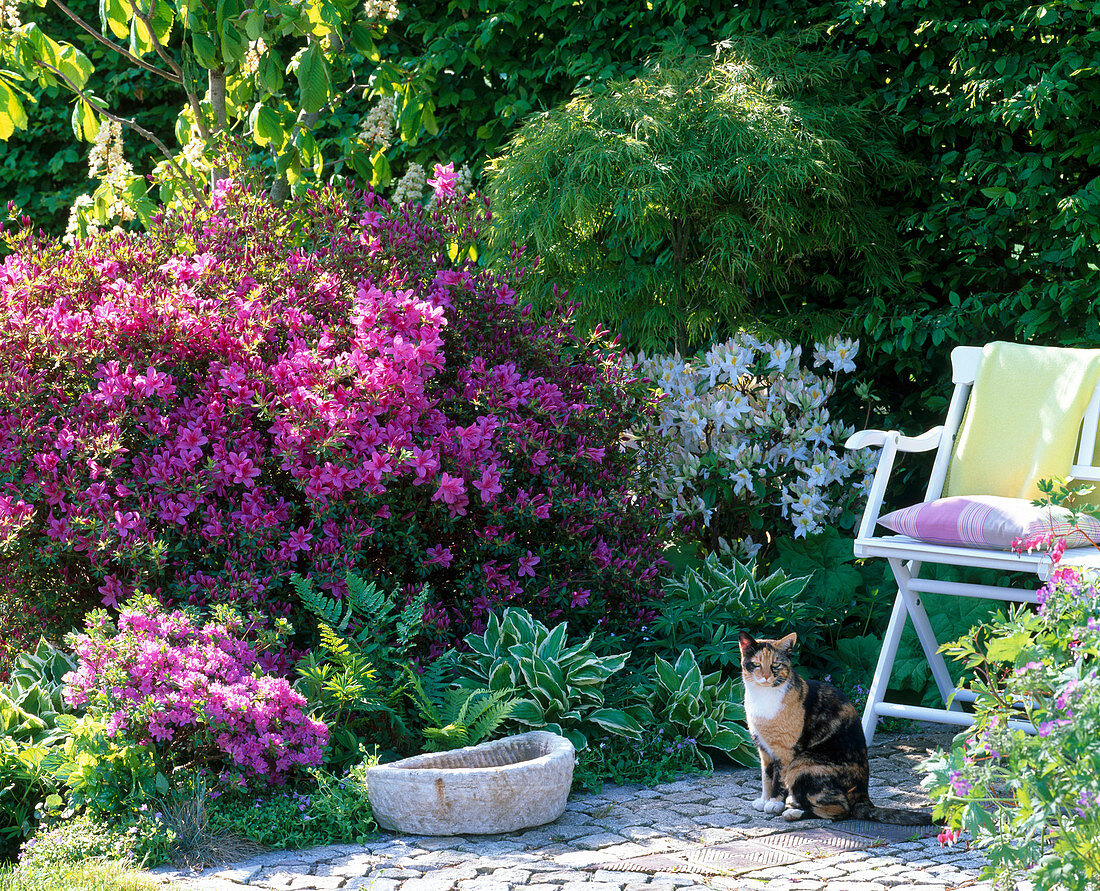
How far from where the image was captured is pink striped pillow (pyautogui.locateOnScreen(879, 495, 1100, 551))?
3.23 m

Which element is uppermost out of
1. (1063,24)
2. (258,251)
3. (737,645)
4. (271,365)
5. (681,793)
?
(1063,24)

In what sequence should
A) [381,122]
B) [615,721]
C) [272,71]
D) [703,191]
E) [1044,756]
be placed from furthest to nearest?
1. [381,122]
2. [703,191]
3. [272,71]
4. [615,721]
5. [1044,756]

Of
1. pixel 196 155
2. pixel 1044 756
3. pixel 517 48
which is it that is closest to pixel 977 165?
pixel 517 48

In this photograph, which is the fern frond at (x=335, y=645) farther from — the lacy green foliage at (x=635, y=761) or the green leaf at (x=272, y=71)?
the green leaf at (x=272, y=71)

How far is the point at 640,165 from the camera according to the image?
175 inches

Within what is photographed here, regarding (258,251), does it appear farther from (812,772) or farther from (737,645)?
(812,772)

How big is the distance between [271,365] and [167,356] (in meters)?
0.33

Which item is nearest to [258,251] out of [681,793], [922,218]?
[681,793]

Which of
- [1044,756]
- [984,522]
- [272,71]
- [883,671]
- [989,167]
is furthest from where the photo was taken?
[989,167]

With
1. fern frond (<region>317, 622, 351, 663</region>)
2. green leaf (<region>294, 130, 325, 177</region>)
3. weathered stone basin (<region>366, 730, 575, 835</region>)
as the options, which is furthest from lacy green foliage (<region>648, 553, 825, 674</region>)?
green leaf (<region>294, 130, 325, 177</region>)

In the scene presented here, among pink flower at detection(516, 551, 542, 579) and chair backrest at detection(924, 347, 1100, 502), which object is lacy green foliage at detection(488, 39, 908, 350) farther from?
pink flower at detection(516, 551, 542, 579)

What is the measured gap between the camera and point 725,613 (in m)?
4.04

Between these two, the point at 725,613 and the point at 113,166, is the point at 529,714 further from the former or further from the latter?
the point at 113,166

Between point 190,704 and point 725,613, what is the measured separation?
1.91 metres
